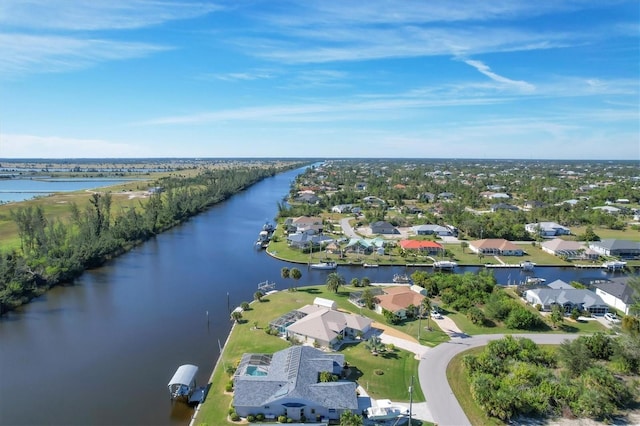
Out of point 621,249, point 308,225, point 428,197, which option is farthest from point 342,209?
point 621,249

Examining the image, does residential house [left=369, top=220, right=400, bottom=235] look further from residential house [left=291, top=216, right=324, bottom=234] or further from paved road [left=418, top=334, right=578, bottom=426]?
paved road [left=418, top=334, right=578, bottom=426]

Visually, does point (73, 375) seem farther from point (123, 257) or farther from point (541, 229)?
point (541, 229)

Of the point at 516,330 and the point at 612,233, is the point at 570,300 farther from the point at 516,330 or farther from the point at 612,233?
the point at 612,233

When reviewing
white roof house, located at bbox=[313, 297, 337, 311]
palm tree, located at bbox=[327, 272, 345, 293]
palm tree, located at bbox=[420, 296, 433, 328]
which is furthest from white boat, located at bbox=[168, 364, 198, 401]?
palm tree, located at bbox=[420, 296, 433, 328]

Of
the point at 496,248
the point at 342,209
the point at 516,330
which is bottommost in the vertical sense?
the point at 516,330

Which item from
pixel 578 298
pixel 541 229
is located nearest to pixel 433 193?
pixel 541 229

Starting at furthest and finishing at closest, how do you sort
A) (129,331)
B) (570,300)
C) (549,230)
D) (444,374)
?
(549,230)
(570,300)
(129,331)
(444,374)

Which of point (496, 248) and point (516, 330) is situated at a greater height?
point (496, 248)
